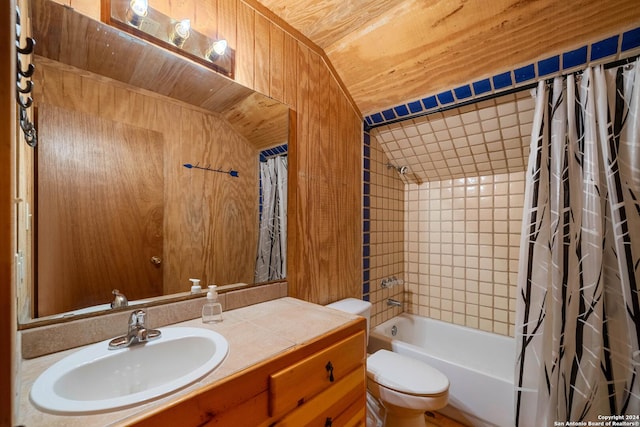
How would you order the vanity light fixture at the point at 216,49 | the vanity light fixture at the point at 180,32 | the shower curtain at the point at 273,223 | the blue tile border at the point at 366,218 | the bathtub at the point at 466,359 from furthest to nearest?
the blue tile border at the point at 366,218 < the bathtub at the point at 466,359 < the shower curtain at the point at 273,223 < the vanity light fixture at the point at 216,49 < the vanity light fixture at the point at 180,32

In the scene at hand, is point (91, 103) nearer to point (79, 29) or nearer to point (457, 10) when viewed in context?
point (79, 29)

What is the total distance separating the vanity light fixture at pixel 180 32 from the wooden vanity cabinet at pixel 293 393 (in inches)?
47.1

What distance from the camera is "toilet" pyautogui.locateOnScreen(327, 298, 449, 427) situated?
1.26 metres

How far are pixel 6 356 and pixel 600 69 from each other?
222 cm

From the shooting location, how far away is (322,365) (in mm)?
846

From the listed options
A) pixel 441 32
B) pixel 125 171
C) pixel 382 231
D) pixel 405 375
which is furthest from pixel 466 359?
pixel 125 171

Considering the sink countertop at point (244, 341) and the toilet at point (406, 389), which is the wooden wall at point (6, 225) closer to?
the sink countertop at point (244, 341)

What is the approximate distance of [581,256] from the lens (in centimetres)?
134

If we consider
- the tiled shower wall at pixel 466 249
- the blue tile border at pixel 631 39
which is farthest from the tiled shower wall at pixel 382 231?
the blue tile border at pixel 631 39

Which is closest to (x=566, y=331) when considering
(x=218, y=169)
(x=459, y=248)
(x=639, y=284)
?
(x=639, y=284)

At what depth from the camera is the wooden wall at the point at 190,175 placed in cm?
87

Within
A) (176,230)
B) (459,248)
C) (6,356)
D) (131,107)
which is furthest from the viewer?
(459,248)

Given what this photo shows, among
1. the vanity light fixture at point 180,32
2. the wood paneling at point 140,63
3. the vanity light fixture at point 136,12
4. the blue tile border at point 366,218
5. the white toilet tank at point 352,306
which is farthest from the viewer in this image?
the blue tile border at point 366,218

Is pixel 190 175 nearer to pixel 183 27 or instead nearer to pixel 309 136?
pixel 183 27
